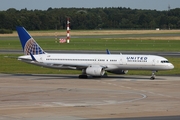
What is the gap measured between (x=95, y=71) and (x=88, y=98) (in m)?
17.8

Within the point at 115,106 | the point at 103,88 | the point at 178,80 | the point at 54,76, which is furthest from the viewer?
the point at 54,76

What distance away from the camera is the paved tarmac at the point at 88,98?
37.6m

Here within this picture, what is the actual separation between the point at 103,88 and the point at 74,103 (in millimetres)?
11599

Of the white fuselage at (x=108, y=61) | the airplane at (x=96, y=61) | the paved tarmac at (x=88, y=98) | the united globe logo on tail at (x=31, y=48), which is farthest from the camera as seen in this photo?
the united globe logo on tail at (x=31, y=48)

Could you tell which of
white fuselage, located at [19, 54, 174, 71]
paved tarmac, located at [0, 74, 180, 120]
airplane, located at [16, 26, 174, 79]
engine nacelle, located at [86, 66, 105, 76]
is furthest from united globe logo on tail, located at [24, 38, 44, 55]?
engine nacelle, located at [86, 66, 105, 76]

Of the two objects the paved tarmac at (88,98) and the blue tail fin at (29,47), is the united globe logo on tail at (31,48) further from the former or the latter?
the paved tarmac at (88,98)

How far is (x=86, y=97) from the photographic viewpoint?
47.7 meters

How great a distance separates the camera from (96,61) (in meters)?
66.3

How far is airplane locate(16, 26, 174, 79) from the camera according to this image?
64.6 m

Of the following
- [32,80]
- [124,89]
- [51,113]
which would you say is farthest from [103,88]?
[51,113]

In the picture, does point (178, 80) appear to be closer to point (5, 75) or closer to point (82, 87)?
point (82, 87)

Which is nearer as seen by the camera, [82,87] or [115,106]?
[115,106]

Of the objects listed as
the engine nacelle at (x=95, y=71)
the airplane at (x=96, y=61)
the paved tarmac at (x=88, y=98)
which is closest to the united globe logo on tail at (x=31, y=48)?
the airplane at (x=96, y=61)

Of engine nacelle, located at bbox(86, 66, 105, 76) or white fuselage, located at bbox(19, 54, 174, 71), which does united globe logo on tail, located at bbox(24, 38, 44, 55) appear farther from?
engine nacelle, located at bbox(86, 66, 105, 76)
